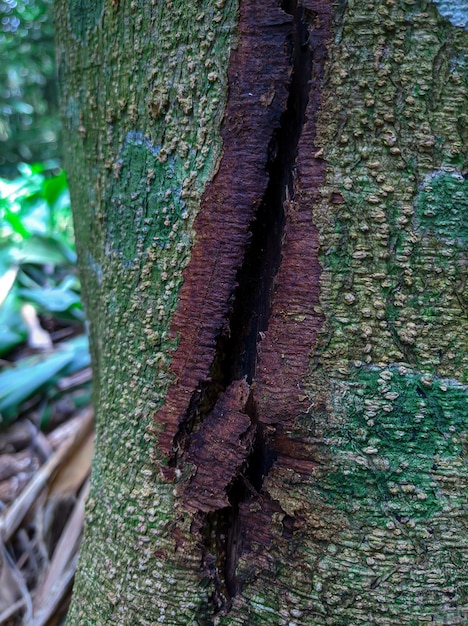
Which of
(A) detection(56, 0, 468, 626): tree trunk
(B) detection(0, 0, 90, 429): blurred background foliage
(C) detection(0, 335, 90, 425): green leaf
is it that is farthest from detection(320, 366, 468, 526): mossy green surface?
(C) detection(0, 335, 90, 425): green leaf

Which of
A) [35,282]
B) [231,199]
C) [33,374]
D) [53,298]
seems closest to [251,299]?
[231,199]

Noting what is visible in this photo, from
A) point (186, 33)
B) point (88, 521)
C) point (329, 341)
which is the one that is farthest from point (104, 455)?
point (186, 33)

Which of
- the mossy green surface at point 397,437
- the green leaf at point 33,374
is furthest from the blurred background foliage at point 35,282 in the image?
the mossy green surface at point 397,437

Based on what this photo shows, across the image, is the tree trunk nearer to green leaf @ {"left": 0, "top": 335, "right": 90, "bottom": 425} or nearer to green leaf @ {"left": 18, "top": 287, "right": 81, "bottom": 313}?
green leaf @ {"left": 0, "top": 335, "right": 90, "bottom": 425}

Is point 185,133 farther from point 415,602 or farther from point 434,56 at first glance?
point 415,602

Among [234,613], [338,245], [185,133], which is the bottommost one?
[234,613]

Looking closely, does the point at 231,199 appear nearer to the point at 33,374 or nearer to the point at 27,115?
the point at 33,374

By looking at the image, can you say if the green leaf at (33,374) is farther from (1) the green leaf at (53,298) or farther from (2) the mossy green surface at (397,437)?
(2) the mossy green surface at (397,437)

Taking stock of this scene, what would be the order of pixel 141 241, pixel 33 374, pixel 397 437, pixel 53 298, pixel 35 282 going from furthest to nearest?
pixel 35 282 → pixel 53 298 → pixel 33 374 → pixel 141 241 → pixel 397 437
